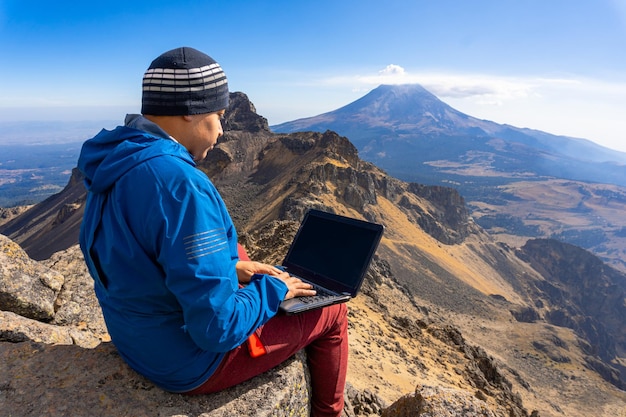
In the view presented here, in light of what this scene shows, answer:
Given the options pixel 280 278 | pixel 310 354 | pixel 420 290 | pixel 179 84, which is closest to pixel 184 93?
pixel 179 84

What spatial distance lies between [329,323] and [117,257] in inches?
64.5

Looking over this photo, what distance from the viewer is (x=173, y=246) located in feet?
6.24

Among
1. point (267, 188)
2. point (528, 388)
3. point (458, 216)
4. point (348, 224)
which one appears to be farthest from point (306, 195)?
point (458, 216)

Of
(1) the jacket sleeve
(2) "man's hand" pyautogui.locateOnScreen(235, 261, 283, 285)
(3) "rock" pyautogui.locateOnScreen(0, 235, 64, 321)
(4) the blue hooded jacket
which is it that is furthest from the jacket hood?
(3) "rock" pyautogui.locateOnScreen(0, 235, 64, 321)

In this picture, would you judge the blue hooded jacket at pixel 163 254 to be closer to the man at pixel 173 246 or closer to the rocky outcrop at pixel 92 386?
the man at pixel 173 246

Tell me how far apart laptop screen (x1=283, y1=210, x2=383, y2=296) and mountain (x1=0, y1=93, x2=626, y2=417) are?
1.59 metres

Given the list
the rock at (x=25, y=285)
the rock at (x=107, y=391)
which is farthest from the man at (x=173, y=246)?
the rock at (x=25, y=285)

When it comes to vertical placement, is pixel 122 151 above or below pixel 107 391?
above

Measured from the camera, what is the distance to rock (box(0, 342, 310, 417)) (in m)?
2.58

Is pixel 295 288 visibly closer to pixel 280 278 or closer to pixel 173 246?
pixel 280 278

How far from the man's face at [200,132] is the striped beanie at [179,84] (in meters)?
0.06

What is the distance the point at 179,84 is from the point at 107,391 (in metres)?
2.09

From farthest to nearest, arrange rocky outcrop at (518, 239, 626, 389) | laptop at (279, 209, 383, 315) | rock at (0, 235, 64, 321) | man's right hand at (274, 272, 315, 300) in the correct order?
1. rocky outcrop at (518, 239, 626, 389)
2. rock at (0, 235, 64, 321)
3. laptop at (279, 209, 383, 315)
4. man's right hand at (274, 272, 315, 300)

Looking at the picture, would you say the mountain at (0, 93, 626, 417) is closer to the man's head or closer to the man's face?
the man's face
